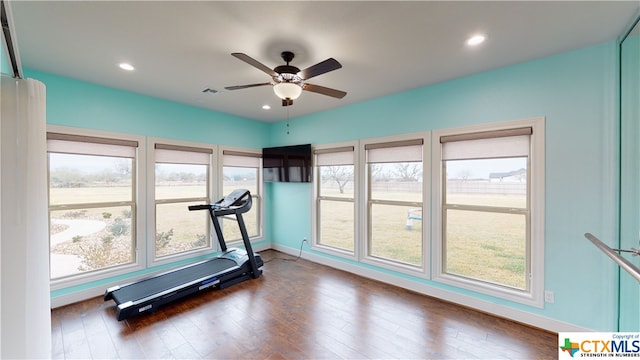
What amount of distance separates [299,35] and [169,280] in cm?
338

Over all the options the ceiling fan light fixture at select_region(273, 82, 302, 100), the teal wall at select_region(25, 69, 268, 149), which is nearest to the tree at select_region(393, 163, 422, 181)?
the ceiling fan light fixture at select_region(273, 82, 302, 100)

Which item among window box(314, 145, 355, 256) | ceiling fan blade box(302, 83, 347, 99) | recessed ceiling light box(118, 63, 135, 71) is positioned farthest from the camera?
window box(314, 145, 355, 256)

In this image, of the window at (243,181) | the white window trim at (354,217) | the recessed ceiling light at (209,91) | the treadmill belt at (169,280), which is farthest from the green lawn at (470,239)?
the recessed ceiling light at (209,91)

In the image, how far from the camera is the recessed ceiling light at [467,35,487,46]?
2.16 metres

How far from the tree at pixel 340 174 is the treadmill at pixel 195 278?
150 cm

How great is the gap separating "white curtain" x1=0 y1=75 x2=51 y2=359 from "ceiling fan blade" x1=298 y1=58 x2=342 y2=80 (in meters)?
1.62

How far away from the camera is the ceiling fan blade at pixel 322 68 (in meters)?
1.95

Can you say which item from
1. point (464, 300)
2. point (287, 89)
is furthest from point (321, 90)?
point (464, 300)

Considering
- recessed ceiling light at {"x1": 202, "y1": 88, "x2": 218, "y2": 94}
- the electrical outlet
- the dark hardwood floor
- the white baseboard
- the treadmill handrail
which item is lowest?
the dark hardwood floor

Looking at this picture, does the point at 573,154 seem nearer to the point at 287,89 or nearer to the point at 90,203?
the point at 287,89

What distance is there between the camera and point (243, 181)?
5012 millimetres

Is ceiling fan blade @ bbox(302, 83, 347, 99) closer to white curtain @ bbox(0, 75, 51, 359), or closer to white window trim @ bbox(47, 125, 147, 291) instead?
white curtain @ bbox(0, 75, 51, 359)

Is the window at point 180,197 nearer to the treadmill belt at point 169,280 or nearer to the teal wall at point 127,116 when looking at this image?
the teal wall at point 127,116

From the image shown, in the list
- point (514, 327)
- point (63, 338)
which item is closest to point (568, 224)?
point (514, 327)
